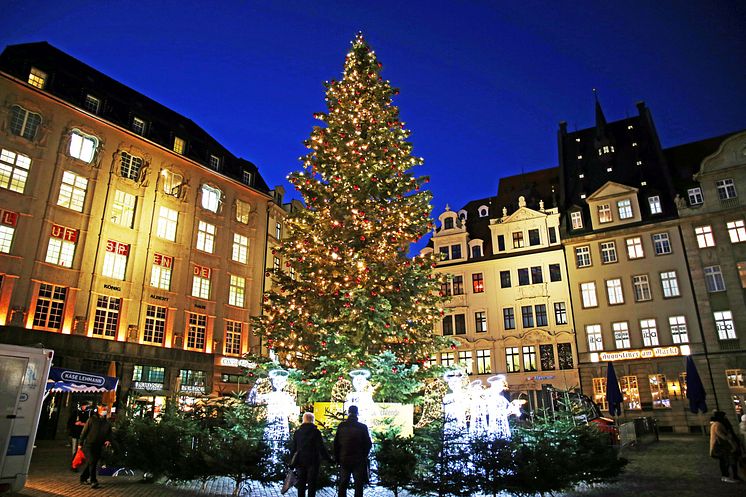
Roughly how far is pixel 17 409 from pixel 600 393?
34047 mm

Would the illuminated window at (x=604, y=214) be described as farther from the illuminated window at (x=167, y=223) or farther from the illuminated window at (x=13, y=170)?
the illuminated window at (x=13, y=170)

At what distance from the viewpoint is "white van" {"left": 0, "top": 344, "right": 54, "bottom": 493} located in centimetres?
893

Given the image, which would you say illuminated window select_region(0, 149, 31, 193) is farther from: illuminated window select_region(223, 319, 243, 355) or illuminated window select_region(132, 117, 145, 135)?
illuminated window select_region(223, 319, 243, 355)

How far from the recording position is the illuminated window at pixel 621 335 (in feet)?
115

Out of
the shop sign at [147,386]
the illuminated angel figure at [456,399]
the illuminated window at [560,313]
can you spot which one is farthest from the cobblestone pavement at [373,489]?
the illuminated window at [560,313]

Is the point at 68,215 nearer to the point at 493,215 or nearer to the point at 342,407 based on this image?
the point at 342,407

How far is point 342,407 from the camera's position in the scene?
12766 mm

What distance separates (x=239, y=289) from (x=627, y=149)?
32.5 m

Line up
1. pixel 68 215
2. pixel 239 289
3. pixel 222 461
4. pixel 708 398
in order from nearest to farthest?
1. pixel 222 461
2. pixel 68 215
3. pixel 708 398
4. pixel 239 289

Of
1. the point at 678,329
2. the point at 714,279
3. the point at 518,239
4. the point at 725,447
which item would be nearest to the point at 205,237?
the point at 518,239

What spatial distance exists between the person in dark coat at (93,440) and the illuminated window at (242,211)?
1032 inches

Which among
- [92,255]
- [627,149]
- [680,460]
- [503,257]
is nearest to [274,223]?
[92,255]

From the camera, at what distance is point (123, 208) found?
30.1 metres

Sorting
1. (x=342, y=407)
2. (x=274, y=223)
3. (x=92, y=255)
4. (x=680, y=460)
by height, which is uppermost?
(x=274, y=223)
